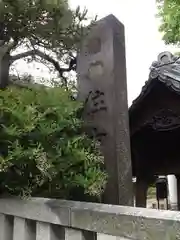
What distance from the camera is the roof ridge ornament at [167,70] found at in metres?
3.67

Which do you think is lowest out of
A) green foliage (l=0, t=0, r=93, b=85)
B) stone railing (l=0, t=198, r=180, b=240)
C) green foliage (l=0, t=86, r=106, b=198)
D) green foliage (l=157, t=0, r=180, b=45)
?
stone railing (l=0, t=198, r=180, b=240)

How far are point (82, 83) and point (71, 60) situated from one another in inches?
13.0

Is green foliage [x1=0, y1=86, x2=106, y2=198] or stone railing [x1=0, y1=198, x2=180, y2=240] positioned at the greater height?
green foliage [x1=0, y1=86, x2=106, y2=198]

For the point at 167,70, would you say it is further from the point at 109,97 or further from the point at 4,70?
the point at 4,70

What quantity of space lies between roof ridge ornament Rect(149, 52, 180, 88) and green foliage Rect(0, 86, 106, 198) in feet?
4.62

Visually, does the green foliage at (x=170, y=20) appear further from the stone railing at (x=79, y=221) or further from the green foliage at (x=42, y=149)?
the stone railing at (x=79, y=221)

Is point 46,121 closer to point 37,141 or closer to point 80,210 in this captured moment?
point 37,141

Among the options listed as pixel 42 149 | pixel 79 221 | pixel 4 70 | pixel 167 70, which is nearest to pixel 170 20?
pixel 167 70

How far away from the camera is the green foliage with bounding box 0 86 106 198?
226cm

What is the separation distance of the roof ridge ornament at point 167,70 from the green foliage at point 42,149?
4.62 feet

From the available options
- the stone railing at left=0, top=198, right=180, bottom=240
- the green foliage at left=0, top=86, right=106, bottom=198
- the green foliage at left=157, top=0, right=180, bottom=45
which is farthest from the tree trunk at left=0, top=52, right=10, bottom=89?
the green foliage at left=157, top=0, right=180, bottom=45

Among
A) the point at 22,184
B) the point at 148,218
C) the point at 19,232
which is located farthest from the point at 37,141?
the point at 148,218

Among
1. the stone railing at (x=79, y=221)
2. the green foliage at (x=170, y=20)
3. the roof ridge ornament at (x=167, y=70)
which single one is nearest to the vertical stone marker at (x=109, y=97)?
the roof ridge ornament at (x=167, y=70)

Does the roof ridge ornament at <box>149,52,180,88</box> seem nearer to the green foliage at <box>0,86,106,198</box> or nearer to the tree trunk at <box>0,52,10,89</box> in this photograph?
the green foliage at <box>0,86,106,198</box>
